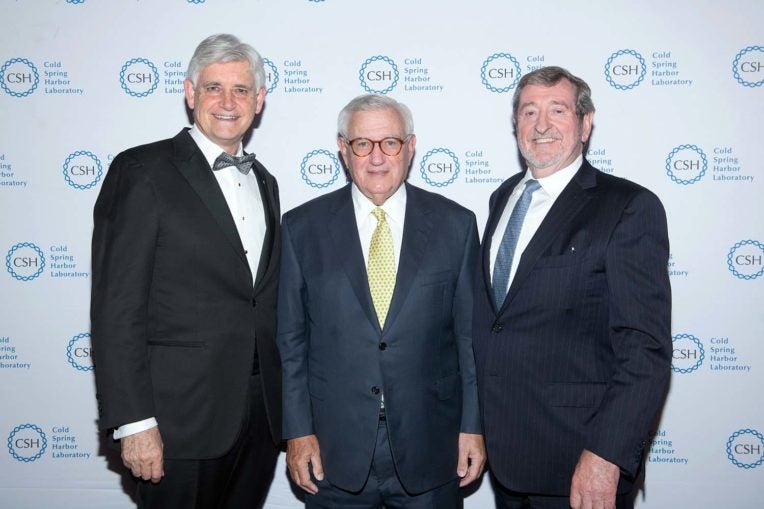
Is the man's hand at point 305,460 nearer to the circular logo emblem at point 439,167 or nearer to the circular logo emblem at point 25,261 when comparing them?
the circular logo emblem at point 439,167

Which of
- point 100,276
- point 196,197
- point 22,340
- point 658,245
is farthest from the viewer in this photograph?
point 22,340

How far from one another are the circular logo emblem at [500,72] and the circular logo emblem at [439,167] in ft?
1.48

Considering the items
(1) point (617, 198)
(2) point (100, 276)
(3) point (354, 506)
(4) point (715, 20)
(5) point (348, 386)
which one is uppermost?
(4) point (715, 20)

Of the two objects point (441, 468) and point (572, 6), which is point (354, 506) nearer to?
point (441, 468)

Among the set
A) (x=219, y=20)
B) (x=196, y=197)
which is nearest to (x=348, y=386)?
(x=196, y=197)

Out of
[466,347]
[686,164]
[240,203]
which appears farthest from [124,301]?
[686,164]

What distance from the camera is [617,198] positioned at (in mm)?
2156

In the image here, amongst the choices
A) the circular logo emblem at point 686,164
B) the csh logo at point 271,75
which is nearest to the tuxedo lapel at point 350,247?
the csh logo at point 271,75

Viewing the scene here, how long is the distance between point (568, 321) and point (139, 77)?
281 centimetres

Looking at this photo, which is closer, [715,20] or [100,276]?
[100,276]

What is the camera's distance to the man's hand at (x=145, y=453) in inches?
86.2

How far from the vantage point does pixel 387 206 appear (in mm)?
2580

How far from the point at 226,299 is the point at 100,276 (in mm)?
459

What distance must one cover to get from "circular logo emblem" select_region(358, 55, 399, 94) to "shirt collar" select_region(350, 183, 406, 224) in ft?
3.67
